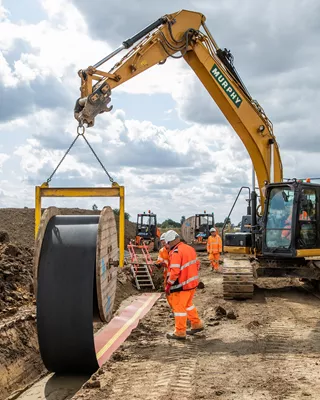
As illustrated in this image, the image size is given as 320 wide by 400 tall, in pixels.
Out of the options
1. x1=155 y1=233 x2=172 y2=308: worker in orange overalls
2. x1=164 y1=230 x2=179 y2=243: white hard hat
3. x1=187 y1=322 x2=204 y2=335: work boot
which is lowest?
x1=187 y1=322 x2=204 y2=335: work boot

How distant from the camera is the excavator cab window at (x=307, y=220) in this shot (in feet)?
38.5

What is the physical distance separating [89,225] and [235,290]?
5.53 m

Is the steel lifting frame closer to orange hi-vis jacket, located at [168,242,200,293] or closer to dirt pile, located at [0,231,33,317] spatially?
orange hi-vis jacket, located at [168,242,200,293]

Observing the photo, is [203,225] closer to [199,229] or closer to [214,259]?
[199,229]

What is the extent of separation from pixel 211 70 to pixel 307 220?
400 centimetres

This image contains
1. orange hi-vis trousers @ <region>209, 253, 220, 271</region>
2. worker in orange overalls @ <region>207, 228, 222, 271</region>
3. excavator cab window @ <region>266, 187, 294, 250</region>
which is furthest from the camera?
orange hi-vis trousers @ <region>209, 253, 220, 271</region>

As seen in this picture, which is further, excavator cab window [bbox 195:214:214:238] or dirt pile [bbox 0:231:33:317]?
excavator cab window [bbox 195:214:214:238]

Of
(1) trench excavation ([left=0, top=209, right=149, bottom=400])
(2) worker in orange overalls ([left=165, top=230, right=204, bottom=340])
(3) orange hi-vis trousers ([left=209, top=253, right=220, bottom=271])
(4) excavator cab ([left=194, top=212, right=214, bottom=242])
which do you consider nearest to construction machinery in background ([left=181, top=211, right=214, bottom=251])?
(4) excavator cab ([left=194, top=212, right=214, bottom=242])

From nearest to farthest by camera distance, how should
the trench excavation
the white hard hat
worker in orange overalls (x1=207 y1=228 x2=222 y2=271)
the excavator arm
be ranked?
the trench excavation
the white hard hat
the excavator arm
worker in orange overalls (x1=207 y1=228 x2=222 y2=271)

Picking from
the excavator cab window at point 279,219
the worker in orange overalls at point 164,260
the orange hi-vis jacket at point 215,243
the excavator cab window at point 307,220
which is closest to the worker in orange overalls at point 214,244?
the orange hi-vis jacket at point 215,243

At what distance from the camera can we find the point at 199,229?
104 feet

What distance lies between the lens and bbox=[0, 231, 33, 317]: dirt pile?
9.89 metres

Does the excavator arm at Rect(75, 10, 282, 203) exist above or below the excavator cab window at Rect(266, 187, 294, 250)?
above

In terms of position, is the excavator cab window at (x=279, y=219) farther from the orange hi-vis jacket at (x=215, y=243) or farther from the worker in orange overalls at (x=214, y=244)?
the orange hi-vis jacket at (x=215, y=243)
